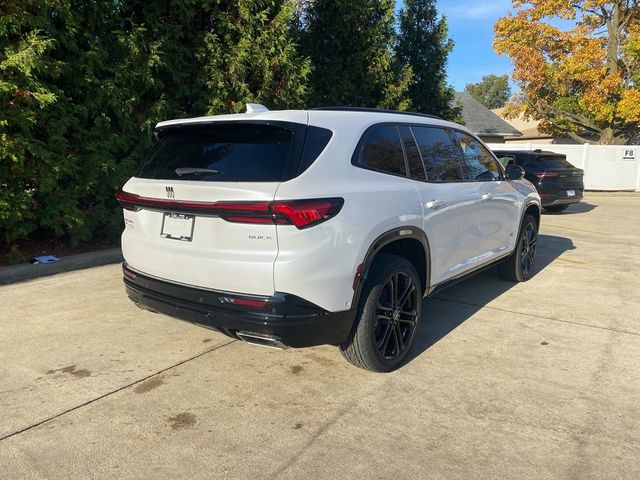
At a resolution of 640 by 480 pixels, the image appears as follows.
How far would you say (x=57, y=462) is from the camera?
270 cm

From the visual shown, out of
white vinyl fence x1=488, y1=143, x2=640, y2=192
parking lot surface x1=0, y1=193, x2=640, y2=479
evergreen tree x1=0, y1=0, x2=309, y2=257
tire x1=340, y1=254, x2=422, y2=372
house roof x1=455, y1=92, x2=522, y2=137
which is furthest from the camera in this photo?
house roof x1=455, y1=92, x2=522, y2=137

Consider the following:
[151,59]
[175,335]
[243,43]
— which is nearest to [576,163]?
[243,43]

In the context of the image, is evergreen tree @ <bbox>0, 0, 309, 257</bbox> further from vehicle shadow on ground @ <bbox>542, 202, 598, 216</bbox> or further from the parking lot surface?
vehicle shadow on ground @ <bbox>542, 202, 598, 216</bbox>

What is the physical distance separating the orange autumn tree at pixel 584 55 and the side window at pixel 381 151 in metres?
Answer: 23.0

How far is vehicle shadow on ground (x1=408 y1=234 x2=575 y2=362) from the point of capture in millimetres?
4496

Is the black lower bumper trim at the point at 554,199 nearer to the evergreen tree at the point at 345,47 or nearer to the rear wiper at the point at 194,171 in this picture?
the evergreen tree at the point at 345,47

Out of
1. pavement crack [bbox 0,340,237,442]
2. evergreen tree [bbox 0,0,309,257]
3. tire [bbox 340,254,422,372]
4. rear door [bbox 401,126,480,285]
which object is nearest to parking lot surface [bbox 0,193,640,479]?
pavement crack [bbox 0,340,237,442]

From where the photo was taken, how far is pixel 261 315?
117 inches

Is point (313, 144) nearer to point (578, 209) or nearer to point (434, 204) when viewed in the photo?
point (434, 204)

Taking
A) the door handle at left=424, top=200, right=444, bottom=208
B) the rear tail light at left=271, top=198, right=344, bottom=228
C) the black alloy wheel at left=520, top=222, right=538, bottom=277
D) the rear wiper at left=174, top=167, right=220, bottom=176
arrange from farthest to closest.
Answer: the black alloy wheel at left=520, top=222, right=538, bottom=277
the door handle at left=424, top=200, right=444, bottom=208
the rear wiper at left=174, top=167, right=220, bottom=176
the rear tail light at left=271, top=198, right=344, bottom=228

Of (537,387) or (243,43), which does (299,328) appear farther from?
(243,43)

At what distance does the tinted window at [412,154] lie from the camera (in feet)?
13.2

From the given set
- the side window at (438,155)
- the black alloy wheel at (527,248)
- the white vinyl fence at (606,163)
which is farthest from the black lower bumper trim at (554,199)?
the white vinyl fence at (606,163)

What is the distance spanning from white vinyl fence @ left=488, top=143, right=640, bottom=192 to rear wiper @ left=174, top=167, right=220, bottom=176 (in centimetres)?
1974
